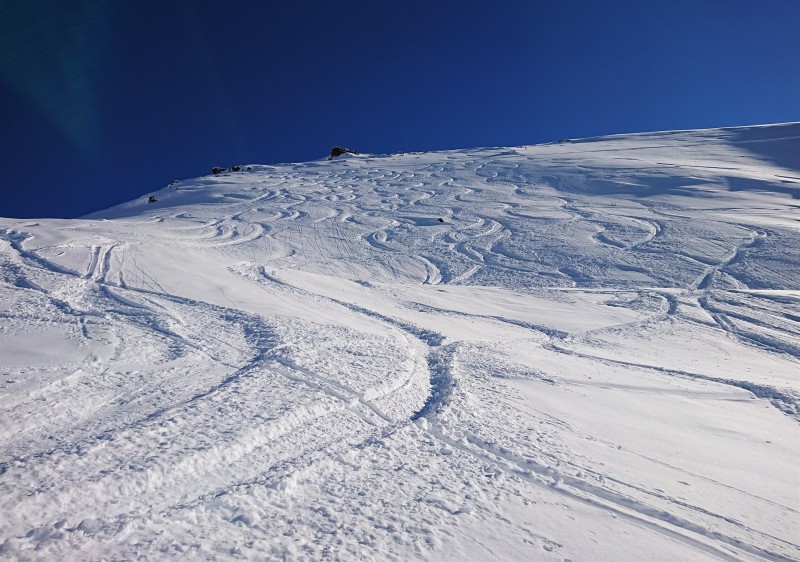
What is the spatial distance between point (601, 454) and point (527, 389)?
4.96 ft

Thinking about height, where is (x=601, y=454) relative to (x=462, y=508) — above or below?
below

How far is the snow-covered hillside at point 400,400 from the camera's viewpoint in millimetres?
2990

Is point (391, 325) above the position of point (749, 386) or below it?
above

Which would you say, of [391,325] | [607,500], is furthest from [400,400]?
[391,325]

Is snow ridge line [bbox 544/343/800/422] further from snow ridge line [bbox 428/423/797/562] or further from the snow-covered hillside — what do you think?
snow ridge line [bbox 428/423/797/562]

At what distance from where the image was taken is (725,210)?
16266 mm

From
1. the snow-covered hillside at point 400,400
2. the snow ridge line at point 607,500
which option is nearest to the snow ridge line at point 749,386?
the snow-covered hillside at point 400,400

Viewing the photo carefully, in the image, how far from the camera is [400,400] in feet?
16.3

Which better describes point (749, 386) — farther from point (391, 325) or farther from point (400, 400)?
point (391, 325)

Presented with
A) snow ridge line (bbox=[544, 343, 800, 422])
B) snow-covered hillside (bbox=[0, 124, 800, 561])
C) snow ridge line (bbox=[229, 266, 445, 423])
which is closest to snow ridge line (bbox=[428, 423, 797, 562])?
snow-covered hillside (bbox=[0, 124, 800, 561])

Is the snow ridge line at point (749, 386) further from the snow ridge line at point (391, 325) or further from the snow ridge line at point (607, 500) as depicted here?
the snow ridge line at point (607, 500)

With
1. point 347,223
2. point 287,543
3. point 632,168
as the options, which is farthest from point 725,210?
point 287,543

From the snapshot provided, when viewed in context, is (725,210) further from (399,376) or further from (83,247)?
(83,247)

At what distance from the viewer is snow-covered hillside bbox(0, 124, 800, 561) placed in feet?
9.81
